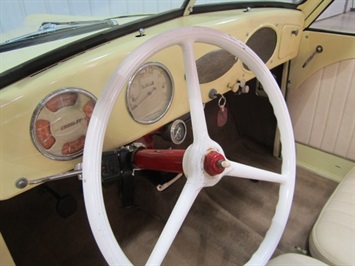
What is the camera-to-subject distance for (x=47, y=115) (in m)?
0.72

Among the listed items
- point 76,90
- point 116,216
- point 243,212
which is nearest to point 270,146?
point 243,212

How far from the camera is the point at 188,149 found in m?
0.69

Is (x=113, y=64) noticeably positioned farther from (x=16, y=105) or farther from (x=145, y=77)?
(x=16, y=105)

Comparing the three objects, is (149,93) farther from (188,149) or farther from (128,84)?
(188,149)

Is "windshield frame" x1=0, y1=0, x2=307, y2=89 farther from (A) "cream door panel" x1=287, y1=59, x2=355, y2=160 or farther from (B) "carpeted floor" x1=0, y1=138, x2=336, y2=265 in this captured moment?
(B) "carpeted floor" x1=0, y1=138, x2=336, y2=265

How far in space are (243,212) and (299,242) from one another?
0.30 metres

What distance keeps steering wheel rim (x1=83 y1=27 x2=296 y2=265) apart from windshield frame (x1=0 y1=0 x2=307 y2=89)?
0.27 meters

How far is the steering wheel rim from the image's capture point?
54 cm

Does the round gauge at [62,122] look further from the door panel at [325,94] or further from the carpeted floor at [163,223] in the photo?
the door panel at [325,94]

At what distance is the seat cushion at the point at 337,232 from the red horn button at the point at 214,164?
60 cm

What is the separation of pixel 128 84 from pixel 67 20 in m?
0.58

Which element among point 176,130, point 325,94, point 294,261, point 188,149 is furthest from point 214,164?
point 325,94

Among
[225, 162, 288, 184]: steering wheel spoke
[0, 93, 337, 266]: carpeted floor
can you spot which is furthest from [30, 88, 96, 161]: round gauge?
[0, 93, 337, 266]: carpeted floor

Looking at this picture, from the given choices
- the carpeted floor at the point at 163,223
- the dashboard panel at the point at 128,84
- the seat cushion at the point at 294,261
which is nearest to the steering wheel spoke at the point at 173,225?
the dashboard panel at the point at 128,84
